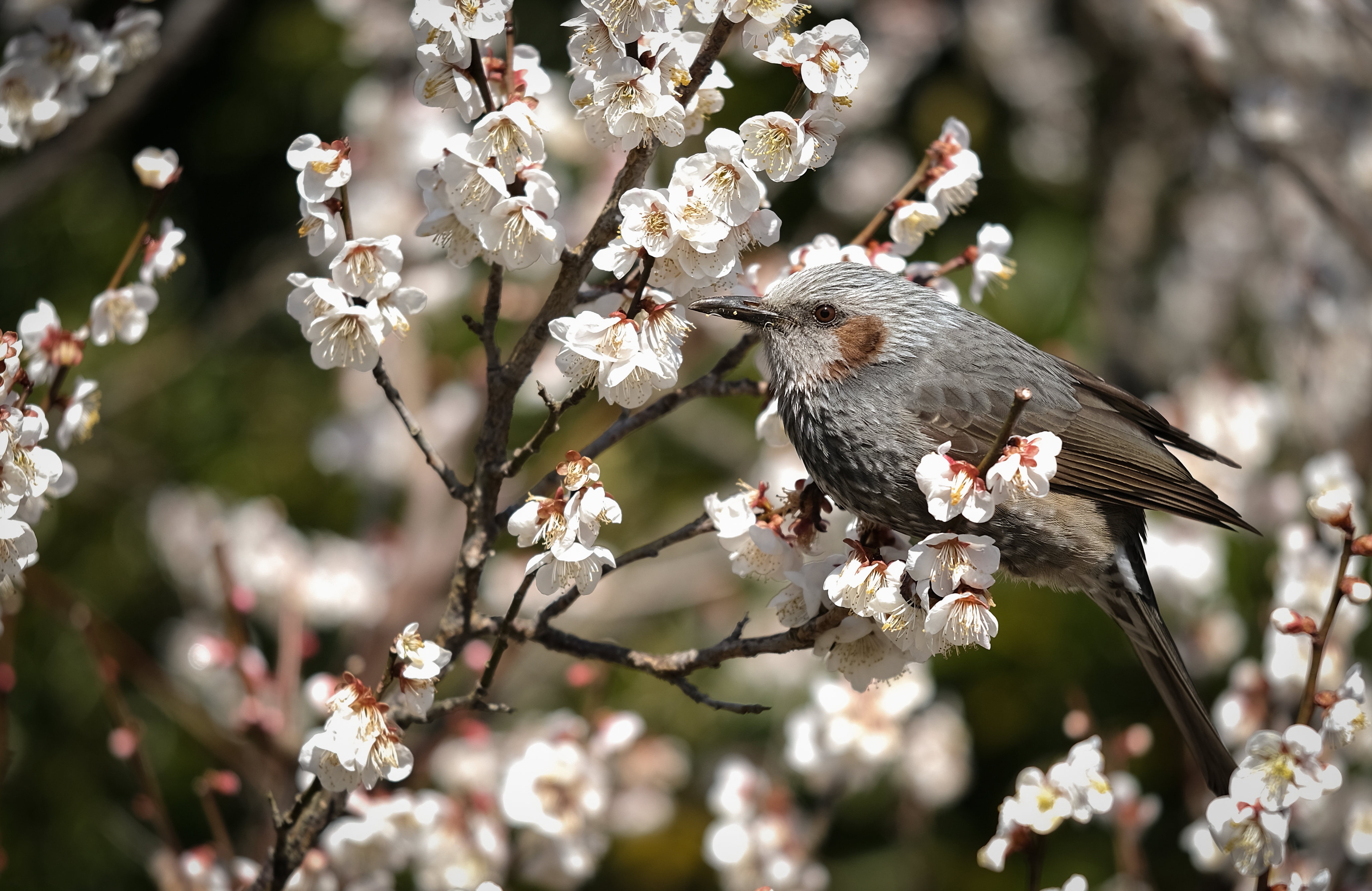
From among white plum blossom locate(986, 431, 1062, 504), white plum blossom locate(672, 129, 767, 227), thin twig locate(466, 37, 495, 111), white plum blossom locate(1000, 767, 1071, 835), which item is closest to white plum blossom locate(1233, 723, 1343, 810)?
white plum blossom locate(1000, 767, 1071, 835)

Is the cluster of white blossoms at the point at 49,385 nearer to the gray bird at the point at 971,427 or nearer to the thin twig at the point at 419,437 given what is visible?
the thin twig at the point at 419,437

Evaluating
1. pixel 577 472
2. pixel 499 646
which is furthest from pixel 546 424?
pixel 499 646

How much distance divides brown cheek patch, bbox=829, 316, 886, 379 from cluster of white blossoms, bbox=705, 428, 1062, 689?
419 mm

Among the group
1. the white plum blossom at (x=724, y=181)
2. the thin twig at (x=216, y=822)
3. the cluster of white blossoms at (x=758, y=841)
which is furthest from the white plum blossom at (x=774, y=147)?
the cluster of white blossoms at (x=758, y=841)

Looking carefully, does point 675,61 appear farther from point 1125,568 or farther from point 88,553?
point 88,553

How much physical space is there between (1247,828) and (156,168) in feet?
6.25

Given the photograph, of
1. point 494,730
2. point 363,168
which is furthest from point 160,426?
point 494,730

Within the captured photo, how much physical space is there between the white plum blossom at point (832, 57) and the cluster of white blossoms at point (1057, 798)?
1.02m

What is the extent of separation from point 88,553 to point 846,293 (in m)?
3.33

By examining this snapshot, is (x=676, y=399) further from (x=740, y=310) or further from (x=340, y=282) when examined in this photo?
(x=340, y=282)

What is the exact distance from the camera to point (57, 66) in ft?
6.03

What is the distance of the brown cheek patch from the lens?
2.06 meters

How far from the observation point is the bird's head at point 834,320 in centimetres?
194

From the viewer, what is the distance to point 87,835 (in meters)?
3.45
